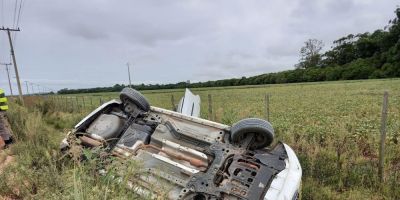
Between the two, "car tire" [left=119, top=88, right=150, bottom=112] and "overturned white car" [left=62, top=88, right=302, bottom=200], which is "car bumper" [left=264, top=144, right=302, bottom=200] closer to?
"overturned white car" [left=62, top=88, right=302, bottom=200]

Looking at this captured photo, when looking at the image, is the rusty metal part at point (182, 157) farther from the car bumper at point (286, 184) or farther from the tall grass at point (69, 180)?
the car bumper at point (286, 184)

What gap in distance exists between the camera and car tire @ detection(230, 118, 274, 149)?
3492 millimetres

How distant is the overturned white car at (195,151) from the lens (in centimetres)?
295

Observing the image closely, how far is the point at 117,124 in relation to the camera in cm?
436

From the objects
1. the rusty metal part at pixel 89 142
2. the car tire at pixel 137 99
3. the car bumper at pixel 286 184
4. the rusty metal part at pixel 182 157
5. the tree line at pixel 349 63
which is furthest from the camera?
the tree line at pixel 349 63

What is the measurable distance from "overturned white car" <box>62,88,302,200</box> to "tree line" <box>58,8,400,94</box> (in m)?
57.2

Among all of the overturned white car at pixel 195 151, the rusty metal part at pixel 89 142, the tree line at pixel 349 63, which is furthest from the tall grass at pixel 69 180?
the tree line at pixel 349 63

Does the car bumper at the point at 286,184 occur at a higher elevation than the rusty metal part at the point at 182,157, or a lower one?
lower

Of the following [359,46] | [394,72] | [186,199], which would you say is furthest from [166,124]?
[359,46]

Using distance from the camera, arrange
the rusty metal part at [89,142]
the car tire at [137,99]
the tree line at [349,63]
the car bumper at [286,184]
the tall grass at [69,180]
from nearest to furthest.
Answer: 1. the tall grass at [69,180]
2. the car bumper at [286,184]
3. the rusty metal part at [89,142]
4. the car tire at [137,99]
5. the tree line at [349,63]

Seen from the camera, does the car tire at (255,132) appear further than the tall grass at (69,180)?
Yes

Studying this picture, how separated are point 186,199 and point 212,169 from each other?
0.41m

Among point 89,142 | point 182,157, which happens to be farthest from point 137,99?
point 182,157

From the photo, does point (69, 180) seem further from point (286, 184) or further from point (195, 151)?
point (286, 184)
